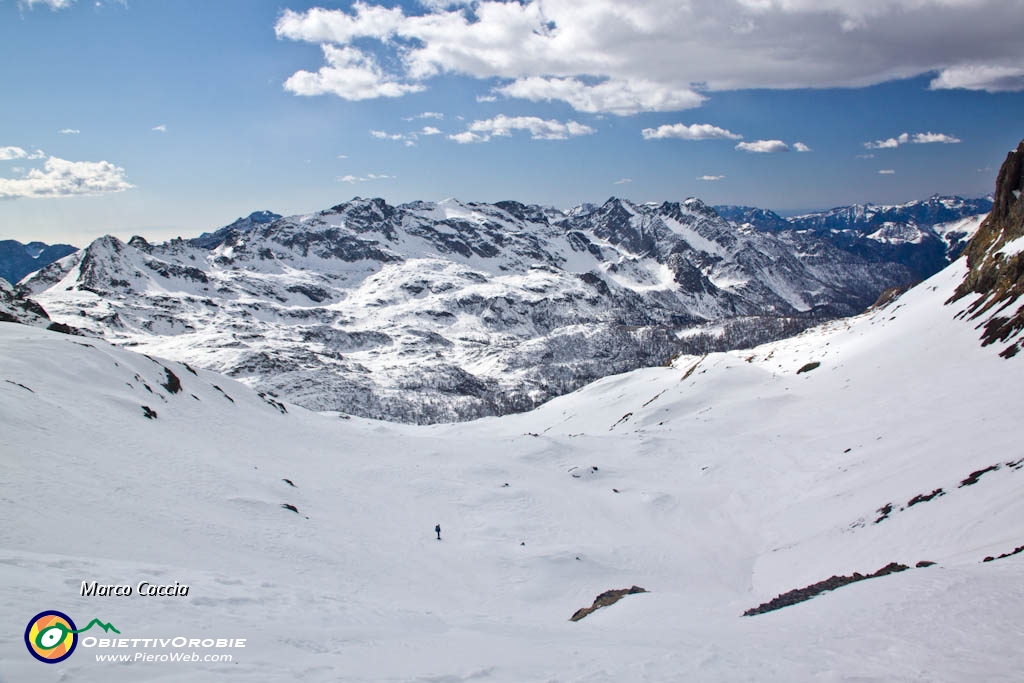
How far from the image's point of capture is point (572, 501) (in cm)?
4559

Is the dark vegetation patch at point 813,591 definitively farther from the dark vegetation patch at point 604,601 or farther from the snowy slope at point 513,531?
the dark vegetation patch at point 604,601

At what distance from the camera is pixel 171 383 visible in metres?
47.6

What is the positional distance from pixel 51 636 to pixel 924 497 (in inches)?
1501

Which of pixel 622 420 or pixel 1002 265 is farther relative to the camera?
pixel 622 420

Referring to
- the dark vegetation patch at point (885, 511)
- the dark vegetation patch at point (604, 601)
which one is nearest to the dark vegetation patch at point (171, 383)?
the dark vegetation patch at point (604, 601)

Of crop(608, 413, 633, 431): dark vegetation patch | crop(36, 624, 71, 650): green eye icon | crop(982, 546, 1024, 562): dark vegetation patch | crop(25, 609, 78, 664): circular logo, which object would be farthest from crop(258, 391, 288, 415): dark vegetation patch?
crop(982, 546, 1024, 562): dark vegetation patch

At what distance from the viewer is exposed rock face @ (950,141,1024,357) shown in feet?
172

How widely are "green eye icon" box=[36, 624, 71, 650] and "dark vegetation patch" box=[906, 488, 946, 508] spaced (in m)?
37.3

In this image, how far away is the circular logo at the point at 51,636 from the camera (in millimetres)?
11398

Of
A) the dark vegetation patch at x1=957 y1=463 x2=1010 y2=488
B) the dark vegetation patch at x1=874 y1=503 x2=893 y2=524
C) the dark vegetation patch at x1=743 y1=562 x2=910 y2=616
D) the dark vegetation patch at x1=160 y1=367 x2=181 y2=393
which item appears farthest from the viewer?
the dark vegetation patch at x1=160 y1=367 x2=181 y2=393

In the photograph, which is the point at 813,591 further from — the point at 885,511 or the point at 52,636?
the point at 52,636

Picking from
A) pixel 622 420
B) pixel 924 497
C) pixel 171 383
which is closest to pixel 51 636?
pixel 924 497

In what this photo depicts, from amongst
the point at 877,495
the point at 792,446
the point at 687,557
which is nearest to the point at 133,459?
the point at 687,557

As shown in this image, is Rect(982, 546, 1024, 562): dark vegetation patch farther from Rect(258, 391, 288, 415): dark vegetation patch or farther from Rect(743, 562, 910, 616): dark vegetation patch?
Rect(258, 391, 288, 415): dark vegetation patch
